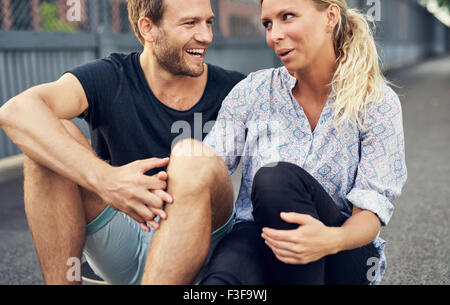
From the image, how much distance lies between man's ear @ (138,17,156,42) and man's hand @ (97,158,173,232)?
3.34 ft

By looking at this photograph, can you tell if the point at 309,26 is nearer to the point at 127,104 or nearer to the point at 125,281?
the point at 127,104

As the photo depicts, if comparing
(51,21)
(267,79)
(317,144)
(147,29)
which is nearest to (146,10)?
(147,29)

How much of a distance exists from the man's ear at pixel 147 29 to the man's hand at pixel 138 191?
1.02 metres

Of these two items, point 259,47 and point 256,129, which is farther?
point 259,47

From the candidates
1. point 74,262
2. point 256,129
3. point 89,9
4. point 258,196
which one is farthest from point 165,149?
point 89,9

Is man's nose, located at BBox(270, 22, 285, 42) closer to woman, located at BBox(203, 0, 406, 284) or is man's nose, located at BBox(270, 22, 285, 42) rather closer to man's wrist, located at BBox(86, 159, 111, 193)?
woman, located at BBox(203, 0, 406, 284)

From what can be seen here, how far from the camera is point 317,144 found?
1.93 meters

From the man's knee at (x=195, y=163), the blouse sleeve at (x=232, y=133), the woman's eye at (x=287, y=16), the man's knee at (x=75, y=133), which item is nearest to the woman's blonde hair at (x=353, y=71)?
the woman's eye at (x=287, y=16)

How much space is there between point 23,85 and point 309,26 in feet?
14.9

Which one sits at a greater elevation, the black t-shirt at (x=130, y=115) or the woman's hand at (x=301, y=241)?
the black t-shirt at (x=130, y=115)

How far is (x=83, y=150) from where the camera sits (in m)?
1.85

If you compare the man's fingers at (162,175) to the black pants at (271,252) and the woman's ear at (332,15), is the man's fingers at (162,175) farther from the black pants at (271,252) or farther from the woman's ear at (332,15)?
the woman's ear at (332,15)

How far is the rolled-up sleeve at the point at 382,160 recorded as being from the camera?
1.80 m
